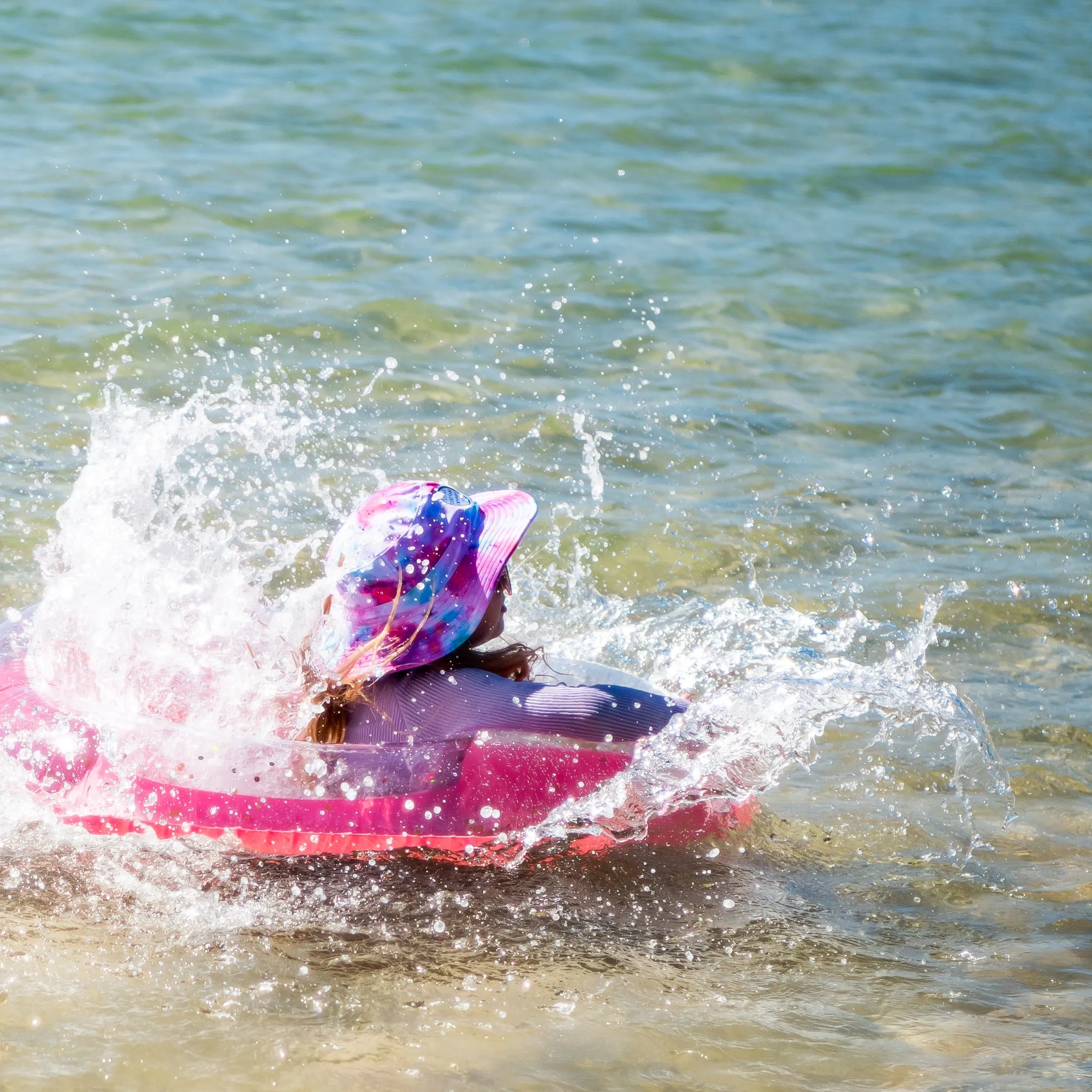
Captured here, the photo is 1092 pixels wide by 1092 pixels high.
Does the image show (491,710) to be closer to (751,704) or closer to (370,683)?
(370,683)

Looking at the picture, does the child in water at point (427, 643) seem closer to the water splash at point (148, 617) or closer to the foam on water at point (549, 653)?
the foam on water at point (549, 653)

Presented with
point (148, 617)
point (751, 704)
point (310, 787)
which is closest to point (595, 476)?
point (751, 704)

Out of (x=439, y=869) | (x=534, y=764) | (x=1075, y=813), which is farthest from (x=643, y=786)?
(x=1075, y=813)

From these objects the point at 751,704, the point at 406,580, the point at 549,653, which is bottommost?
the point at 549,653

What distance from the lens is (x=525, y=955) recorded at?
10.7ft

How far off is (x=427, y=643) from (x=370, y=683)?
0.19 m

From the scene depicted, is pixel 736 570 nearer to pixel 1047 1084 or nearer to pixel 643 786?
pixel 643 786

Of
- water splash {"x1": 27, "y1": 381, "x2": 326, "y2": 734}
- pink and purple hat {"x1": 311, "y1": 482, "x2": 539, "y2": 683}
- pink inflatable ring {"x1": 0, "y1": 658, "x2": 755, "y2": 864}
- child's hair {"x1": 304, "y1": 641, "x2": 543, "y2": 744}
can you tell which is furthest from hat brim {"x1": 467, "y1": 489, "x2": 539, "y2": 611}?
water splash {"x1": 27, "y1": 381, "x2": 326, "y2": 734}

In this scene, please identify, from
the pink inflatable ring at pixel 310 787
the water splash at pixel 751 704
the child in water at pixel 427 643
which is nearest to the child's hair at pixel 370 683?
the child in water at pixel 427 643

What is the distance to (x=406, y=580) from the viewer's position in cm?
352

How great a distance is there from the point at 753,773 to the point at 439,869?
2.80 ft

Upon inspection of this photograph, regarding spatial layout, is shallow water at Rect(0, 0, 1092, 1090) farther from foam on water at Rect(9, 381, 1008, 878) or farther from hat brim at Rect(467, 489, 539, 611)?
hat brim at Rect(467, 489, 539, 611)

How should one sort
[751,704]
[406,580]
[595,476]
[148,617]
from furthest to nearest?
[595,476] < [148,617] < [751,704] < [406,580]

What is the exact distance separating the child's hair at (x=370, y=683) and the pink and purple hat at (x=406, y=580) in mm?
43
